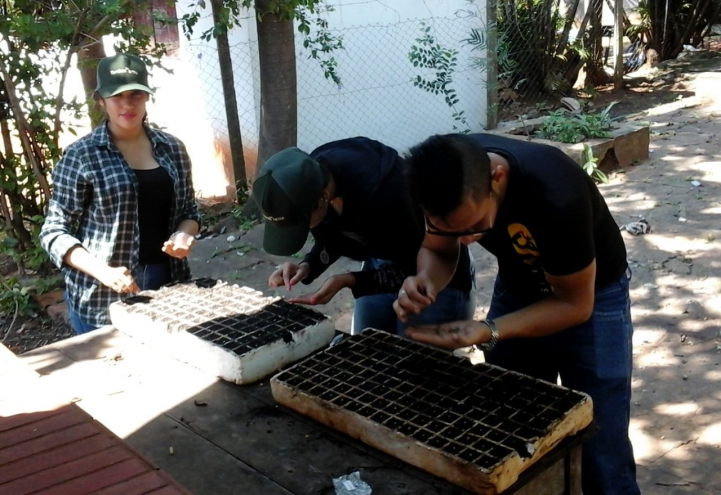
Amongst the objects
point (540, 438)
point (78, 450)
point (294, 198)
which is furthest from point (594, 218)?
point (78, 450)

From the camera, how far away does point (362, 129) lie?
23.9ft

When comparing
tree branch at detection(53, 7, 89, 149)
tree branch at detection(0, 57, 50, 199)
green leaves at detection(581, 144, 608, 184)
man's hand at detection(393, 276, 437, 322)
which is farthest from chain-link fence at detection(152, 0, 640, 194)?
man's hand at detection(393, 276, 437, 322)

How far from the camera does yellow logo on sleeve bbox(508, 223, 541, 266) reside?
1938mm

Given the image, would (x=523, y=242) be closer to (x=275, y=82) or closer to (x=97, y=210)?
(x=97, y=210)

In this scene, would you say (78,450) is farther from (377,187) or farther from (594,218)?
(594,218)

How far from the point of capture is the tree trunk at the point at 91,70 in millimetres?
4613

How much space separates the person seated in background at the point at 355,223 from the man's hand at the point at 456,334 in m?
0.32

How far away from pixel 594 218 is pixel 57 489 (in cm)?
143

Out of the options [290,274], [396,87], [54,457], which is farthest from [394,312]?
[396,87]

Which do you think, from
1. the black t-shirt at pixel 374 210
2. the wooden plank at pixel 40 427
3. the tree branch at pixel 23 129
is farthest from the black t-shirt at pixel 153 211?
the tree branch at pixel 23 129

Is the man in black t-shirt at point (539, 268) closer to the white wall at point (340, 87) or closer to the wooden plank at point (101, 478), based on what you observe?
the wooden plank at point (101, 478)

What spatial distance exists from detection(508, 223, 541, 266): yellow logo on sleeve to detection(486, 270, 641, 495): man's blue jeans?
265 mm

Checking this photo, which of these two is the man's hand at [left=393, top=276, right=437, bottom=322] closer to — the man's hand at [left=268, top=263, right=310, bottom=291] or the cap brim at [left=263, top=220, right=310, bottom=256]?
the cap brim at [left=263, top=220, right=310, bottom=256]

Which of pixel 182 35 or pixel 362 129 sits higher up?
pixel 182 35
